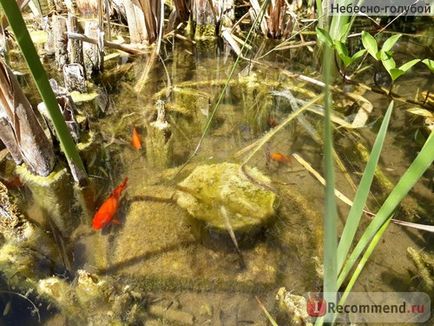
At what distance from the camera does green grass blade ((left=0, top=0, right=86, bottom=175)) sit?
116 cm

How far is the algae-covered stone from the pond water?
0.04 metres

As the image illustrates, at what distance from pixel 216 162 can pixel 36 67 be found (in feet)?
3.10

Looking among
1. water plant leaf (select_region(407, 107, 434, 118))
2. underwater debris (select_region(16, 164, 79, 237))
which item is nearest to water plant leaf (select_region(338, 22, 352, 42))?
water plant leaf (select_region(407, 107, 434, 118))

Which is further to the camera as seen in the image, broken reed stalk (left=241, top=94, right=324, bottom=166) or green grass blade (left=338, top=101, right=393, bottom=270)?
broken reed stalk (left=241, top=94, right=324, bottom=166)

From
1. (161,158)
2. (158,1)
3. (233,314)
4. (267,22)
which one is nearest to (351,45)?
(267,22)

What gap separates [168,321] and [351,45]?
2.31 meters

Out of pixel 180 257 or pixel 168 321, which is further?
pixel 180 257

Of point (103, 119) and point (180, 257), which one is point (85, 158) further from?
point (180, 257)

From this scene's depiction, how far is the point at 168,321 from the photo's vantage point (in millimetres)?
1336

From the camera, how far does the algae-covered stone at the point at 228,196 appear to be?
169 centimetres

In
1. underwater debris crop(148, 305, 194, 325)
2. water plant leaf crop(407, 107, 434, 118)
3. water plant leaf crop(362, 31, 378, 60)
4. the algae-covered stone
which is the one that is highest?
water plant leaf crop(362, 31, 378, 60)

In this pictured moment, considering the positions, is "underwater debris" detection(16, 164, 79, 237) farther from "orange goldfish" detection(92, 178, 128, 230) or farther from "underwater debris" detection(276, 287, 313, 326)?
"underwater debris" detection(276, 287, 313, 326)

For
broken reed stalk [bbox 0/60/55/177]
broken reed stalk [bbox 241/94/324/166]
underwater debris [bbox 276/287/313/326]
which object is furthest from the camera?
broken reed stalk [bbox 241/94/324/166]

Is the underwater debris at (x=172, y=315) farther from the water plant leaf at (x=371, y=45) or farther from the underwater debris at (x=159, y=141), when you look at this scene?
the water plant leaf at (x=371, y=45)
